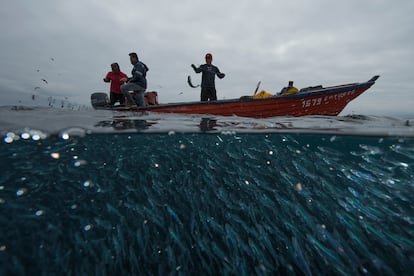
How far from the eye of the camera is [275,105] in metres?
7.61

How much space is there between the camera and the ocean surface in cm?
368

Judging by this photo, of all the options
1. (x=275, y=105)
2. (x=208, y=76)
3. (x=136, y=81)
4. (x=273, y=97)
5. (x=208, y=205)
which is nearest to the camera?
(x=208, y=205)

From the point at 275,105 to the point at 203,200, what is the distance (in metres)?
4.63

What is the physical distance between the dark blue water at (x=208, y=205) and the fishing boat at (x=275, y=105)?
173 cm

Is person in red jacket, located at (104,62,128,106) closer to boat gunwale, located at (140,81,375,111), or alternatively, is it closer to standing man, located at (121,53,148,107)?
standing man, located at (121,53,148,107)

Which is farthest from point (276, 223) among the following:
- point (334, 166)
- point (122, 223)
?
point (122, 223)

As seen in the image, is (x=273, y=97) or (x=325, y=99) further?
(x=325, y=99)

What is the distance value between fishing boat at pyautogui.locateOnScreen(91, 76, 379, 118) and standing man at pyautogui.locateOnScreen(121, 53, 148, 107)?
2.24ft

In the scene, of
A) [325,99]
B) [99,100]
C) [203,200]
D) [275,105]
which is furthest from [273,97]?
[99,100]

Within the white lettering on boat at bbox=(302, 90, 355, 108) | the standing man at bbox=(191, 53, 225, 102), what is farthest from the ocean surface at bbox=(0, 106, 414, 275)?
the standing man at bbox=(191, 53, 225, 102)

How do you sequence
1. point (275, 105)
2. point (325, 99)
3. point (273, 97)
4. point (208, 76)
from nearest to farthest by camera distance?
1. point (273, 97)
2. point (275, 105)
3. point (325, 99)
4. point (208, 76)

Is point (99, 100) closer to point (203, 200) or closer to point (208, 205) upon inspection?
point (203, 200)

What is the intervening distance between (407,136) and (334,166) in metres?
1.51

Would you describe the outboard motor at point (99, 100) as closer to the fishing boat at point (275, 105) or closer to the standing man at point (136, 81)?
the fishing boat at point (275, 105)
